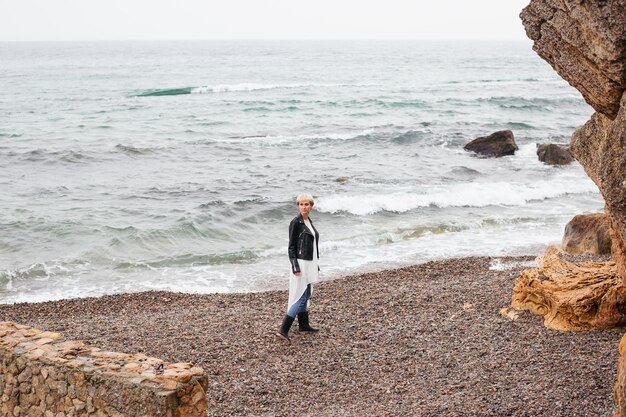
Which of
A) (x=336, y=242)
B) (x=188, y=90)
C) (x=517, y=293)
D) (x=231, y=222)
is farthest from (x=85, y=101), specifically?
(x=517, y=293)

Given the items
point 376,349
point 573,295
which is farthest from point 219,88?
point 573,295

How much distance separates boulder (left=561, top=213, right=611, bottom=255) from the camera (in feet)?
52.9

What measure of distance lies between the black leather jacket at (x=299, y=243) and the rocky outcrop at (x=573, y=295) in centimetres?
347

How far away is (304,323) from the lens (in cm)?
1116

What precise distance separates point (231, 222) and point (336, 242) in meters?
4.00

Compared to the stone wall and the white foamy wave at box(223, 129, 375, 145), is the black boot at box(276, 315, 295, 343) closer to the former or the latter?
the stone wall

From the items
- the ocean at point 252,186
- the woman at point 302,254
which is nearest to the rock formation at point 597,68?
the woman at point 302,254

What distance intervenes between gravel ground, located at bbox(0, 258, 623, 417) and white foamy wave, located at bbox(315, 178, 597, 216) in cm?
925

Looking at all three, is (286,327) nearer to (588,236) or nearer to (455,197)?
(588,236)

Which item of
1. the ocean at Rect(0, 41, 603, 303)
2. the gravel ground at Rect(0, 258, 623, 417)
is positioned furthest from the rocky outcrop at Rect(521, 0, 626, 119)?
the ocean at Rect(0, 41, 603, 303)

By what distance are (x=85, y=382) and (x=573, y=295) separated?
22.7 ft

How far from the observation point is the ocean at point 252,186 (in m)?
18.5

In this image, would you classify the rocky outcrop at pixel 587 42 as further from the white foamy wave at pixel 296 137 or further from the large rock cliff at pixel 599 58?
the white foamy wave at pixel 296 137

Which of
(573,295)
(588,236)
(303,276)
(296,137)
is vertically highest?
(303,276)
